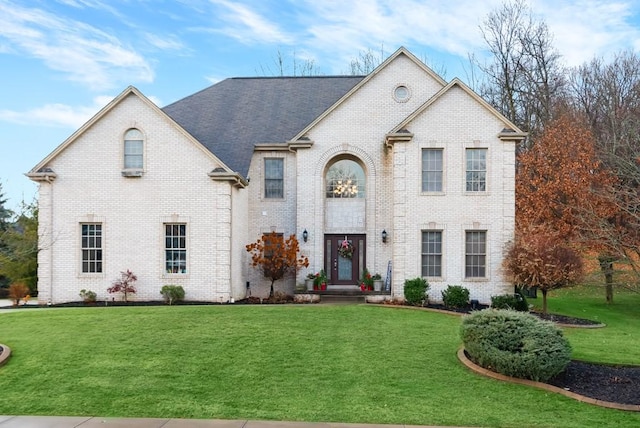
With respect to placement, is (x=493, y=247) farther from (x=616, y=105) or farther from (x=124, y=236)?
(x=616, y=105)

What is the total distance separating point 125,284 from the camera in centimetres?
1822

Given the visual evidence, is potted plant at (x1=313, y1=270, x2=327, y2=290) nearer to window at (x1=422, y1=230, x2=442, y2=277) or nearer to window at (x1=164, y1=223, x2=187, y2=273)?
window at (x1=422, y1=230, x2=442, y2=277)

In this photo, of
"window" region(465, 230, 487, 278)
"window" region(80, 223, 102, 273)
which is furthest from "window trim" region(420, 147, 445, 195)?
"window" region(80, 223, 102, 273)

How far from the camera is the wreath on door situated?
2048 cm

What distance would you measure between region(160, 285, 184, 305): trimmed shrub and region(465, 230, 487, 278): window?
10.5m

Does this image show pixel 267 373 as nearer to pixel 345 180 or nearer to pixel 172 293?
pixel 172 293

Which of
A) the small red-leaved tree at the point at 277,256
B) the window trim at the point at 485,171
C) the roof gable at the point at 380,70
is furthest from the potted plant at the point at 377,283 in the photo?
the roof gable at the point at 380,70

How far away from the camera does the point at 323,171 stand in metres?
20.4

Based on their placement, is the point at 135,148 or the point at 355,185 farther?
the point at 355,185

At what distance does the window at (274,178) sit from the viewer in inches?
839

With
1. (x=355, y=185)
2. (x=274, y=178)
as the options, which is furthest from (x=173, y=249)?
(x=355, y=185)

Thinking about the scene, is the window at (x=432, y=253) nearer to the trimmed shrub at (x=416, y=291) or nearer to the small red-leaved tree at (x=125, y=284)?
the trimmed shrub at (x=416, y=291)

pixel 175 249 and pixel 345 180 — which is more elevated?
pixel 345 180

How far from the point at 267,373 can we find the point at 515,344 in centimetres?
449
